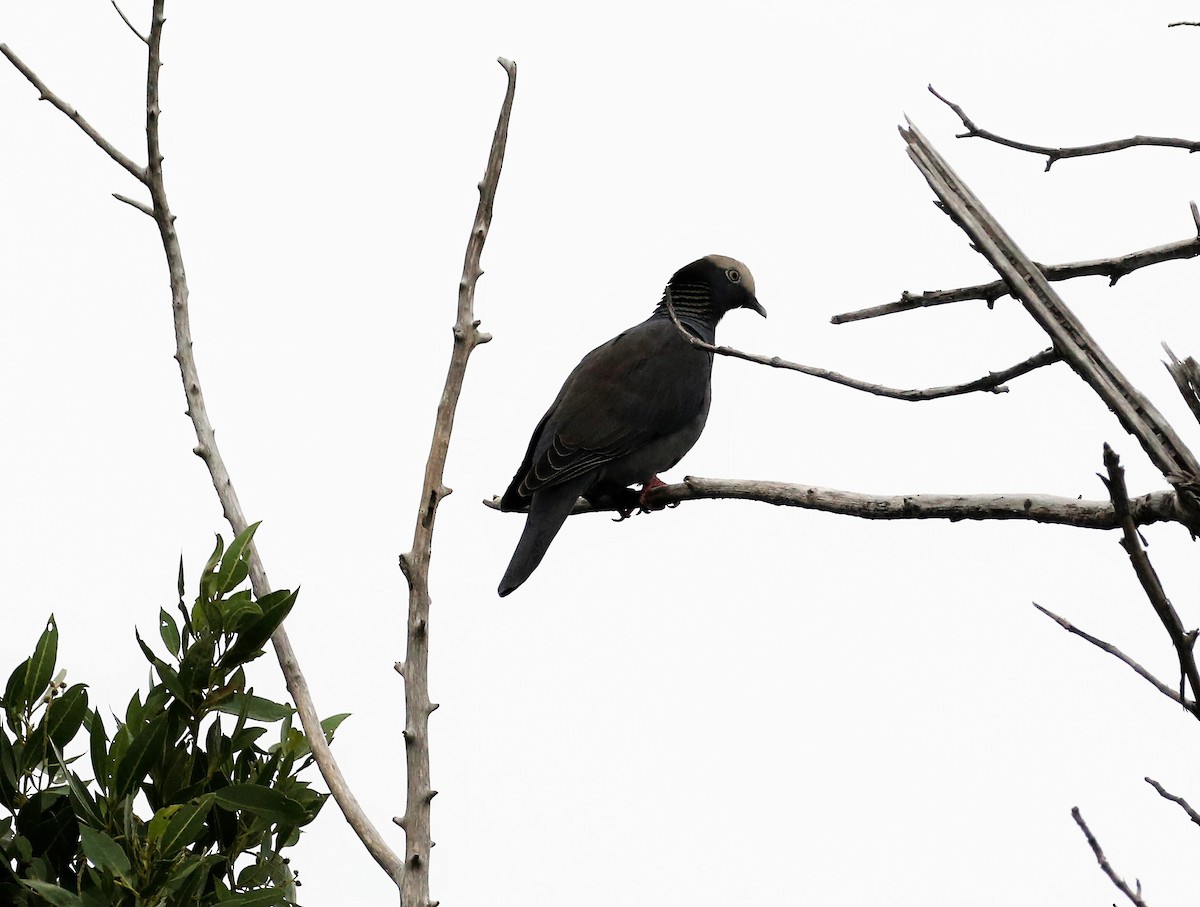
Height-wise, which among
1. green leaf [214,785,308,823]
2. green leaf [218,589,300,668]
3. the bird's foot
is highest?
the bird's foot

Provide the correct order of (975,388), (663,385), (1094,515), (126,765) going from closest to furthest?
1. (975,388)
2. (1094,515)
3. (126,765)
4. (663,385)

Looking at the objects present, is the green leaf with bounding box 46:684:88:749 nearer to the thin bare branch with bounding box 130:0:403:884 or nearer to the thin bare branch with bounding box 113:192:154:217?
the thin bare branch with bounding box 130:0:403:884

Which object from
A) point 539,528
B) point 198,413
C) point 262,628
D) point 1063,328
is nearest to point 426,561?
point 262,628

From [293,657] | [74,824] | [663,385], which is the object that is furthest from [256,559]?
[663,385]

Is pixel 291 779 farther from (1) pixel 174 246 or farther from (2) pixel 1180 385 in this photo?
(2) pixel 1180 385

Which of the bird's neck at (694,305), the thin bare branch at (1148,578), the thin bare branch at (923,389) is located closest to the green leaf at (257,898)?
the thin bare branch at (923,389)

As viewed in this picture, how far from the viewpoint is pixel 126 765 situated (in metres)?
1.77

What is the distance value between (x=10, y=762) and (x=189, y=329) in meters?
0.84

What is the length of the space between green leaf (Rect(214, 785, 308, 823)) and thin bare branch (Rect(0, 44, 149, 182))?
1.20 m

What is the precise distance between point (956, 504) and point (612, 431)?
2393 mm

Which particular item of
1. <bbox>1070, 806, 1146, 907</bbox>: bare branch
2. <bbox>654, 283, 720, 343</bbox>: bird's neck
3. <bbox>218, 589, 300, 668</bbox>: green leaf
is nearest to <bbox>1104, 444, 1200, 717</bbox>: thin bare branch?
<bbox>1070, 806, 1146, 907</bbox>: bare branch

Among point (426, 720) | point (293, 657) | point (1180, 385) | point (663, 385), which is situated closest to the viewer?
point (1180, 385)

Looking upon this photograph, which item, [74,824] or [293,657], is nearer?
[74,824]

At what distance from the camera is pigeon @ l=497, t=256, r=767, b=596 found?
4.04m
